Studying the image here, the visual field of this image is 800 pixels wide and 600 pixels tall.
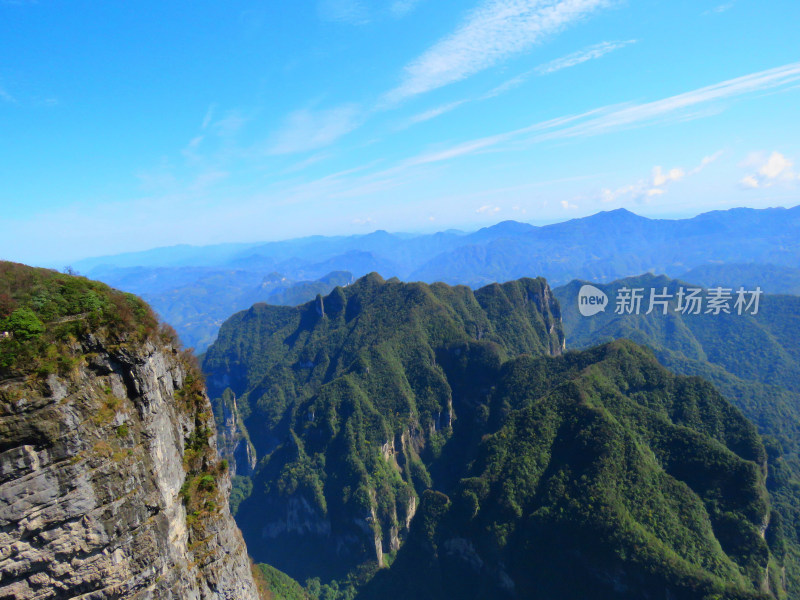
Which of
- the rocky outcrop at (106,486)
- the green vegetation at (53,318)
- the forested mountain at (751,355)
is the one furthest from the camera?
the forested mountain at (751,355)

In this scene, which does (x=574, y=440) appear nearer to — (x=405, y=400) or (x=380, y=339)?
(x=405, y=400)

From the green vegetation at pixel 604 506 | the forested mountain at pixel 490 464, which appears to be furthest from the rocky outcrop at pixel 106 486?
the green vegetation at pixel 604 506

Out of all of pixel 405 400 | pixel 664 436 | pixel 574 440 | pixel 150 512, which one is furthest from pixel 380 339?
pixel 150 512
